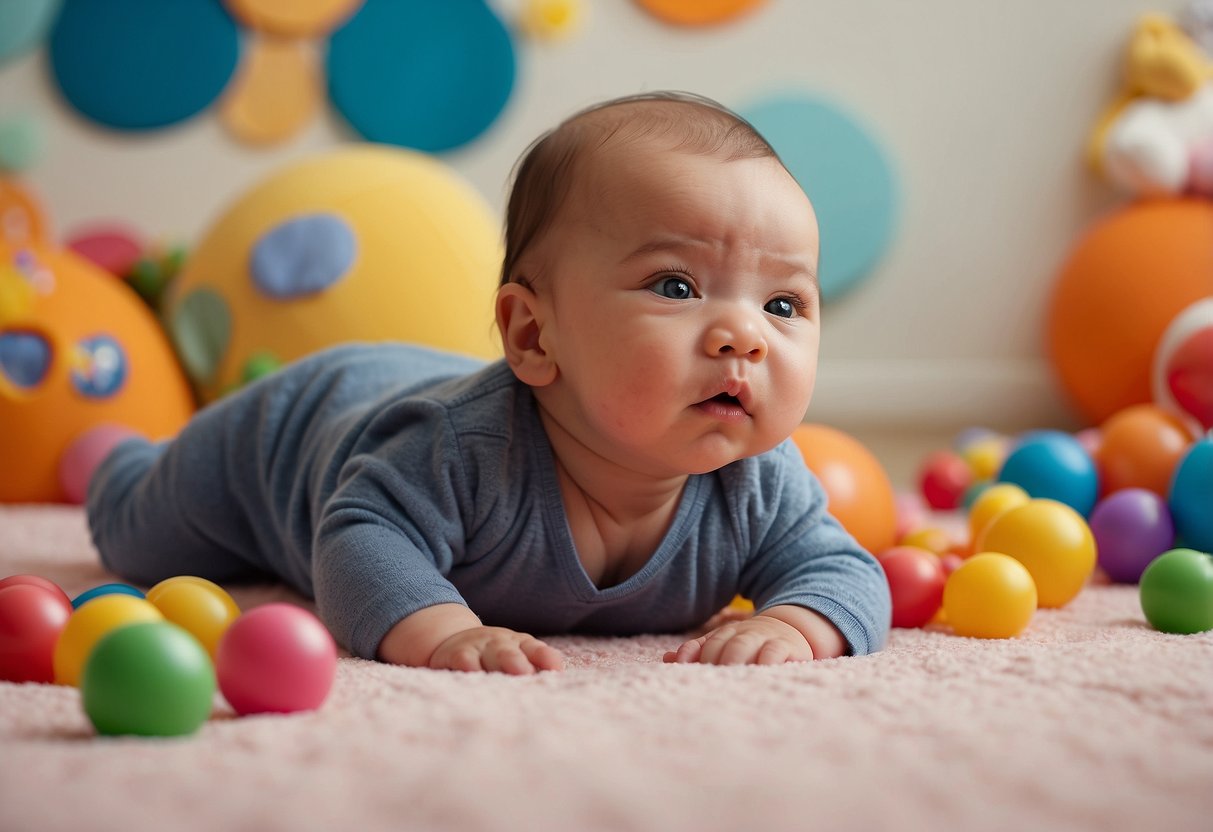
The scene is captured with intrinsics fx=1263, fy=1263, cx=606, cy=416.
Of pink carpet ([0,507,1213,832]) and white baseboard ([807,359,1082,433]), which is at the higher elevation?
pink carpet ([0,507,1213,832])

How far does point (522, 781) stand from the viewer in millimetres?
562

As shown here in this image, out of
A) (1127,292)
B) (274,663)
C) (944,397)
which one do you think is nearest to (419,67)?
(944,397)

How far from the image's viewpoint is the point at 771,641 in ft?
2.86

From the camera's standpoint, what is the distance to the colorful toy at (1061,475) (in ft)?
4.86

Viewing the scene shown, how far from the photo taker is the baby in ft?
2.91

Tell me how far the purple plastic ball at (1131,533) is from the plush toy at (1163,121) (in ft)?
4.01

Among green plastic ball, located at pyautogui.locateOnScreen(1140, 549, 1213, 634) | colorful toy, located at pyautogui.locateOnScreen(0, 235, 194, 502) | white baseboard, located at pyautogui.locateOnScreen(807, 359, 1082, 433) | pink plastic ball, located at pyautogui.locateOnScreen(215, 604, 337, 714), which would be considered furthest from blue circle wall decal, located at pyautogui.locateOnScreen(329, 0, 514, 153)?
pink plastic ball, located at pyautogui.locateOnScreen(215, 604, 337, 714)

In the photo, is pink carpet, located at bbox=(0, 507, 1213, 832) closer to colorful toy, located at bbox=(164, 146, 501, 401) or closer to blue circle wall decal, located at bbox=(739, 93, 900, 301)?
colorful toy, located at bbox=(164, 146, 501, 401)

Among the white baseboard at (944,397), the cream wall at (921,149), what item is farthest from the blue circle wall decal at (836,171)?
the white baseboard at (944,397)

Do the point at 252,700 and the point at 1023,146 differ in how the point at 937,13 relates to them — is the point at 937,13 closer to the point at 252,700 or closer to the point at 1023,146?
the point at 1023,146

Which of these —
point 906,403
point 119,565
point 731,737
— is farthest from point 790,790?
point 906,403

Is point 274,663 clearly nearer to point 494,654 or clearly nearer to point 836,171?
point 494,654

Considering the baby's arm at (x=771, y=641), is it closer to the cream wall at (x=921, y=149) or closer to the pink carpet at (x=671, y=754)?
the pink carpet at (x=671, y=754)

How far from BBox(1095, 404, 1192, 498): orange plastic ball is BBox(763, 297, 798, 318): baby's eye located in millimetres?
671
